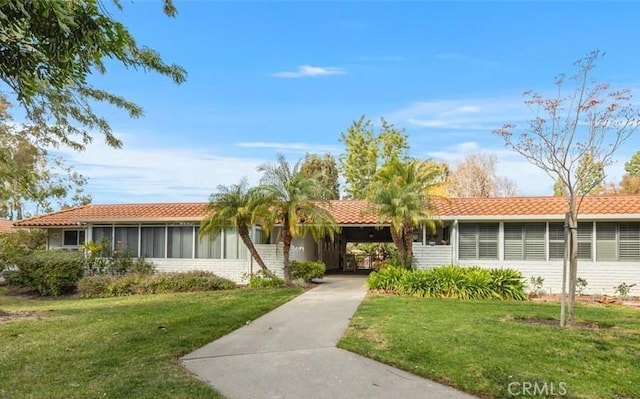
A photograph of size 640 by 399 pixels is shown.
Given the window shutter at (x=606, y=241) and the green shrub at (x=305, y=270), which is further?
the green shrub at (x=305, y=270)

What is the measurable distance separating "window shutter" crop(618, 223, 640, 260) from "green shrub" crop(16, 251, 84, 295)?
18.4m

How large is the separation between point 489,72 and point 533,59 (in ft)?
7.47

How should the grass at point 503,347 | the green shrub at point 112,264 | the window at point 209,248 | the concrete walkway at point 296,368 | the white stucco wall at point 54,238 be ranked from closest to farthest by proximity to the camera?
the concrete walkway at point 296,368, the grass at point 503,347, the green shrub at point 112,264, the window at point 209,248, the white stucco wall at point 54,238

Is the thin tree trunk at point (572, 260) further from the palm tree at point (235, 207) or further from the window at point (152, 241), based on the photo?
the window at point (152, 241)

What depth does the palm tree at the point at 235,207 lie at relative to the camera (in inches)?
584

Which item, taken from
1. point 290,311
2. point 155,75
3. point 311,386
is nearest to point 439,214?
point 290,311

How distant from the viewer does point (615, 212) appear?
50.3ft

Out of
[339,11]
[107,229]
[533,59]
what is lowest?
[107,229]

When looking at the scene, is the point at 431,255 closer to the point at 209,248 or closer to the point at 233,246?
the point at 233,246

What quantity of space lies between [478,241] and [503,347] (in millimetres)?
10445

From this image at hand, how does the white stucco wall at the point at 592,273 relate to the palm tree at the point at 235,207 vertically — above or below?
below

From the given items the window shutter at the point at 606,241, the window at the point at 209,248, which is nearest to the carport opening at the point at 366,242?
the window at the point at 209,248

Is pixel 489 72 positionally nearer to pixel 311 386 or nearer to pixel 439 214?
pixel 439 214

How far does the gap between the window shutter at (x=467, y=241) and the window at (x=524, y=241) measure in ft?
3.35
